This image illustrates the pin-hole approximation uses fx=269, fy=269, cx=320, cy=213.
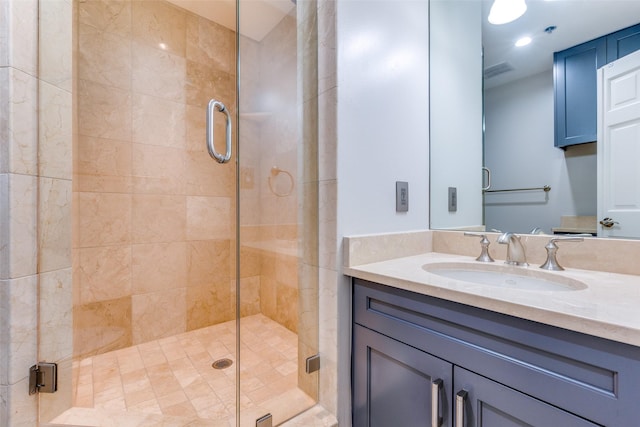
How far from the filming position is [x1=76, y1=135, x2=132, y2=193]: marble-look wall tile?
154cm

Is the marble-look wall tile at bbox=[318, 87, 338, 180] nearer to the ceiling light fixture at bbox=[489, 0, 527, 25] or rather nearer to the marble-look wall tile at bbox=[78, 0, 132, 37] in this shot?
the ceiling light fixture at bbox=[489, 0, 527, 25]

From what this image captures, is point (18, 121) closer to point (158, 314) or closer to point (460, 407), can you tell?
point (158, 314)

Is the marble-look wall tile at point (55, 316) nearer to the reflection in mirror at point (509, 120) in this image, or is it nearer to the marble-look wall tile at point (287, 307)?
the marble-look wall tile at point (287, 307)

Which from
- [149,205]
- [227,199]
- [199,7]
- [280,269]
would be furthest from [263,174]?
[199,7]

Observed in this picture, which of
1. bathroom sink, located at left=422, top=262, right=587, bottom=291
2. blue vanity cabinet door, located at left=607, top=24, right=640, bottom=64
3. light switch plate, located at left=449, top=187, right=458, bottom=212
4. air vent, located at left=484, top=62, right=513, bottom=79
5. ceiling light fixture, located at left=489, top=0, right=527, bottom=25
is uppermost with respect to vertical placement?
ceiling light fixture, located at left=489, top=0, right=527, bottom=25

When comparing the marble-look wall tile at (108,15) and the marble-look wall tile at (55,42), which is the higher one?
the marble-look wall tile at (108,15)

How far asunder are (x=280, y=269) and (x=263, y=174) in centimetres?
53

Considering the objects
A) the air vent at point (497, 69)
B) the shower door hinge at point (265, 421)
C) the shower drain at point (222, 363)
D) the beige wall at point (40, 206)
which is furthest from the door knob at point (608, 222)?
the shower drain at point (222, 363)

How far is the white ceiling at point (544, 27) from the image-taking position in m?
0.96

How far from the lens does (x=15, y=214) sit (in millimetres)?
894

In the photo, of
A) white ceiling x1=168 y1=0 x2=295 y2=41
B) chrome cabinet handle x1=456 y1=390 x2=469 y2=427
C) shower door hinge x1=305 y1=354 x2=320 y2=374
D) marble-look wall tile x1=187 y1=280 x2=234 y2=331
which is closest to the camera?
chrome cabinet handle x1=456 y1=390 x2=469 y2=427

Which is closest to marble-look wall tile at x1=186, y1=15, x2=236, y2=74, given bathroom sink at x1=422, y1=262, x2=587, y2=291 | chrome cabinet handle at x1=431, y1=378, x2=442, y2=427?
bathroom sink at x1=422, y1=262, x2=587, y2=291

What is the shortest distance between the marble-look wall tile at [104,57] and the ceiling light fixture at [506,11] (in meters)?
2.09

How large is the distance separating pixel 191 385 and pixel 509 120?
1.96 metres
